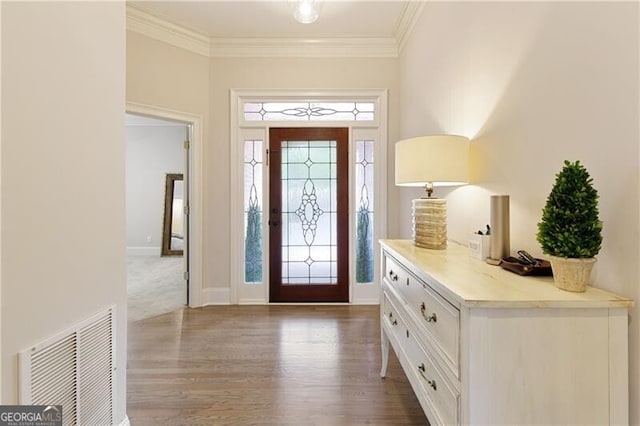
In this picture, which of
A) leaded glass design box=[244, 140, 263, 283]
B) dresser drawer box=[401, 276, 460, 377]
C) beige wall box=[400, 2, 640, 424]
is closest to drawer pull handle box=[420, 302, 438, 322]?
dresser drawer box=[401, 276, 460, 377]

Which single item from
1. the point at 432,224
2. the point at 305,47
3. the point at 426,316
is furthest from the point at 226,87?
the point at 426,316

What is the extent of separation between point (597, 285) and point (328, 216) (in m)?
2.68

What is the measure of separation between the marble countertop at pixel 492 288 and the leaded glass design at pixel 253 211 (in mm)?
2401

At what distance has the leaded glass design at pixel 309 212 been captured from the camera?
3510 mm

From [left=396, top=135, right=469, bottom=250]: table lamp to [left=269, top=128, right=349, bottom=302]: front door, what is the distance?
5.74ft

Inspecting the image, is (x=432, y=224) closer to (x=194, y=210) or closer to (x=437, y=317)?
(x=437, y=317)

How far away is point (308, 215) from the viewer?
3537 mm

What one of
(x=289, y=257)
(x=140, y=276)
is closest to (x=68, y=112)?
(x=289, y=257)

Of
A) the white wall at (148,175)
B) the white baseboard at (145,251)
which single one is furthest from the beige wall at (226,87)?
the white baseboard at (145,251)

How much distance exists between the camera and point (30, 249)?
103 cm

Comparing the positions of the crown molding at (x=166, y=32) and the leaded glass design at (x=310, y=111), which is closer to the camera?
the crown molding at (x=166, y=32)

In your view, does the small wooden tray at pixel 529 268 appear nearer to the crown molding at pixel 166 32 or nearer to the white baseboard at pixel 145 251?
the crown molding at pixel 166 32

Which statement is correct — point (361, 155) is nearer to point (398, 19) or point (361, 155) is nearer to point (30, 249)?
point (398, 19)

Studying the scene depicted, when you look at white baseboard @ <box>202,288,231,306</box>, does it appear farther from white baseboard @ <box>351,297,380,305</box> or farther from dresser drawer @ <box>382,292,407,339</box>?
dresser drawer @ <box>382,292,407,339</box>
